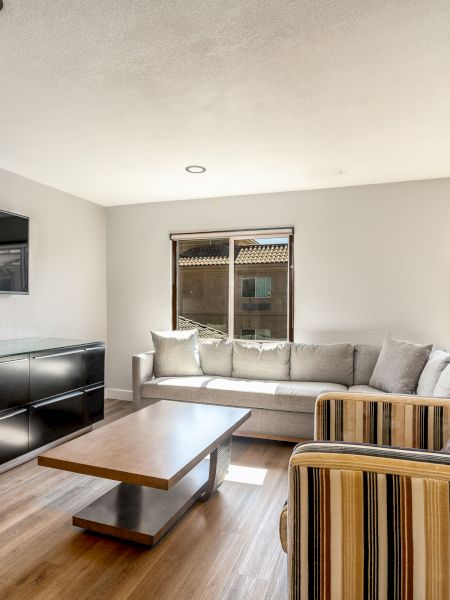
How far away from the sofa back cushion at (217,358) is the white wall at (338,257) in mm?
753

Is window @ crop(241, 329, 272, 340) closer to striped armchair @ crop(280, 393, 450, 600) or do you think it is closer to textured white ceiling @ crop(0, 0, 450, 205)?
textured white ceiling @ crop(0, 0, 450, 205)

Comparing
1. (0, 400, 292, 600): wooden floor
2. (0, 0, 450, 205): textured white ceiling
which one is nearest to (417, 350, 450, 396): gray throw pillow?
(0, 400, 292, 600): wooden floor

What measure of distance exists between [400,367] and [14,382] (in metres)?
2.90

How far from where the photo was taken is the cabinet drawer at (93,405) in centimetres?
374

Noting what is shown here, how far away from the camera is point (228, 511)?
95.2 inches

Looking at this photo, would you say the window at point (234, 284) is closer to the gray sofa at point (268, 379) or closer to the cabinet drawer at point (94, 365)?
the gray sofa at point (268, 379)

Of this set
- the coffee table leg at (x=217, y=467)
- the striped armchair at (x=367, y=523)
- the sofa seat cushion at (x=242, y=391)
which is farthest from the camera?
the sofa seat cushion at (x=242, y=391)

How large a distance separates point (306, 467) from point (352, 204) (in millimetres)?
3527

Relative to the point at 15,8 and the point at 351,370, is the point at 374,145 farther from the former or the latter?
the point at 15,8

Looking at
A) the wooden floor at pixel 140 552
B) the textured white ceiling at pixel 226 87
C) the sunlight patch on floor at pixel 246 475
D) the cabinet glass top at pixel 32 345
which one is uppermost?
the textured white ceiling at pixel 226 87

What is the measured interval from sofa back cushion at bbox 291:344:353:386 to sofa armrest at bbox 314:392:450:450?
172 cm

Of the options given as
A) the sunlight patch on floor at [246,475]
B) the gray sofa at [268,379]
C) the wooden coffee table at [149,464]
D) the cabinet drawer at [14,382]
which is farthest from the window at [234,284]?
the cabinet drawer at [14,382]

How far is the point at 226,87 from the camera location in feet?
7.32

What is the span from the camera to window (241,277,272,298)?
15.1 feet
